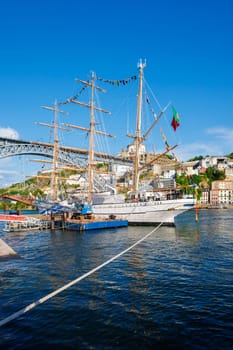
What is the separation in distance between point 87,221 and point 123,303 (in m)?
29.9

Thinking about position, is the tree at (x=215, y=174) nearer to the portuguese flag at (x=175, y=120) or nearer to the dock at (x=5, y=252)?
the portuguese flag at (x=175, y=120)

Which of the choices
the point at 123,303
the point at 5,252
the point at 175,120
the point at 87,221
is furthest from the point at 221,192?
the point at 123,303

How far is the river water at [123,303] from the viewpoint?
8781mm

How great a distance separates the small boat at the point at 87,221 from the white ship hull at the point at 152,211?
1.98 metres

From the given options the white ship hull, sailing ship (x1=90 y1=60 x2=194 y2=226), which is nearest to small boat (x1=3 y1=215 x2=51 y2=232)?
sailing ship (x1=90 y1=60 x2=194 y2=226)

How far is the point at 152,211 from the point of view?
44.4m

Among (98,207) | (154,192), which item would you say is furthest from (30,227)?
(154,192)

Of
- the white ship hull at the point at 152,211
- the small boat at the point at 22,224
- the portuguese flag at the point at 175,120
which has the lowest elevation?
the small boat at the point at 22,224

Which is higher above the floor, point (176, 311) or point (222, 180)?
point (222, 180)

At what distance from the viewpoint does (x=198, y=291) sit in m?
13.1

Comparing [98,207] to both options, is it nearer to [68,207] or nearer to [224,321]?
[68,207]

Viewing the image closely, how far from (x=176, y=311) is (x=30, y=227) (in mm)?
35728

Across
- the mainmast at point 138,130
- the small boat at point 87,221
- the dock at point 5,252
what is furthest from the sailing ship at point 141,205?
the dock at point 5,252

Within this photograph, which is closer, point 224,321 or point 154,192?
point 224,321
